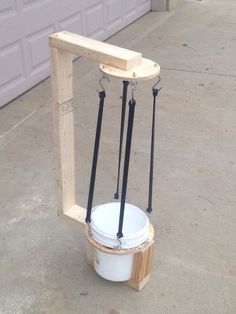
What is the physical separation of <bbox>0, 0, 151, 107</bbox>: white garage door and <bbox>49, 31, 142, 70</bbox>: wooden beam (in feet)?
6.78

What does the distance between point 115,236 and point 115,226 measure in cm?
16

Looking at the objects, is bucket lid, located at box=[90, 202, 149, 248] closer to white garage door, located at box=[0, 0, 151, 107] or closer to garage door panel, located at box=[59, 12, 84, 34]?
white garage door, located at box=[0, 0, 151, 107]

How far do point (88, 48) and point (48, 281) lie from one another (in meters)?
1.24

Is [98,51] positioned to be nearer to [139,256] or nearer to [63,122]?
[63,122]

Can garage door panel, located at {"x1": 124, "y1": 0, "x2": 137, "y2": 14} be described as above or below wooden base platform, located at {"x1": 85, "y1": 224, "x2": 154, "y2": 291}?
above

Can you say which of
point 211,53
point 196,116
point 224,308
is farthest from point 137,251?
point 211,53

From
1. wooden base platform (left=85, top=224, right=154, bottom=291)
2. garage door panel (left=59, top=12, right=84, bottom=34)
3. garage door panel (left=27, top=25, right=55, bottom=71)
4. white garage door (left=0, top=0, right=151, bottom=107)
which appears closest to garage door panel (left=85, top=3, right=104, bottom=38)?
white garage door (left=0, top=0, right=151, bottom=107)

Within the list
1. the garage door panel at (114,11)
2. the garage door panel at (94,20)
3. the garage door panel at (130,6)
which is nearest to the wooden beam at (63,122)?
the garage door panel at (94,20)

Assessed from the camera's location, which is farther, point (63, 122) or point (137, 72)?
point (63, 122)

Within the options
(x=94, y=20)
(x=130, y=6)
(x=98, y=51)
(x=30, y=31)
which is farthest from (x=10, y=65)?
(x=130, y=6)

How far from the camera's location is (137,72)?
66.3 inches

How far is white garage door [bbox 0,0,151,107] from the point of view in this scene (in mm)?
3787

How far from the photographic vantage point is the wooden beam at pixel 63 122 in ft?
6.35

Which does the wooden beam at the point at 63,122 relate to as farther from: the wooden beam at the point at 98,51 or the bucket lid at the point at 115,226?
the bucket lid at the point at 115,226
